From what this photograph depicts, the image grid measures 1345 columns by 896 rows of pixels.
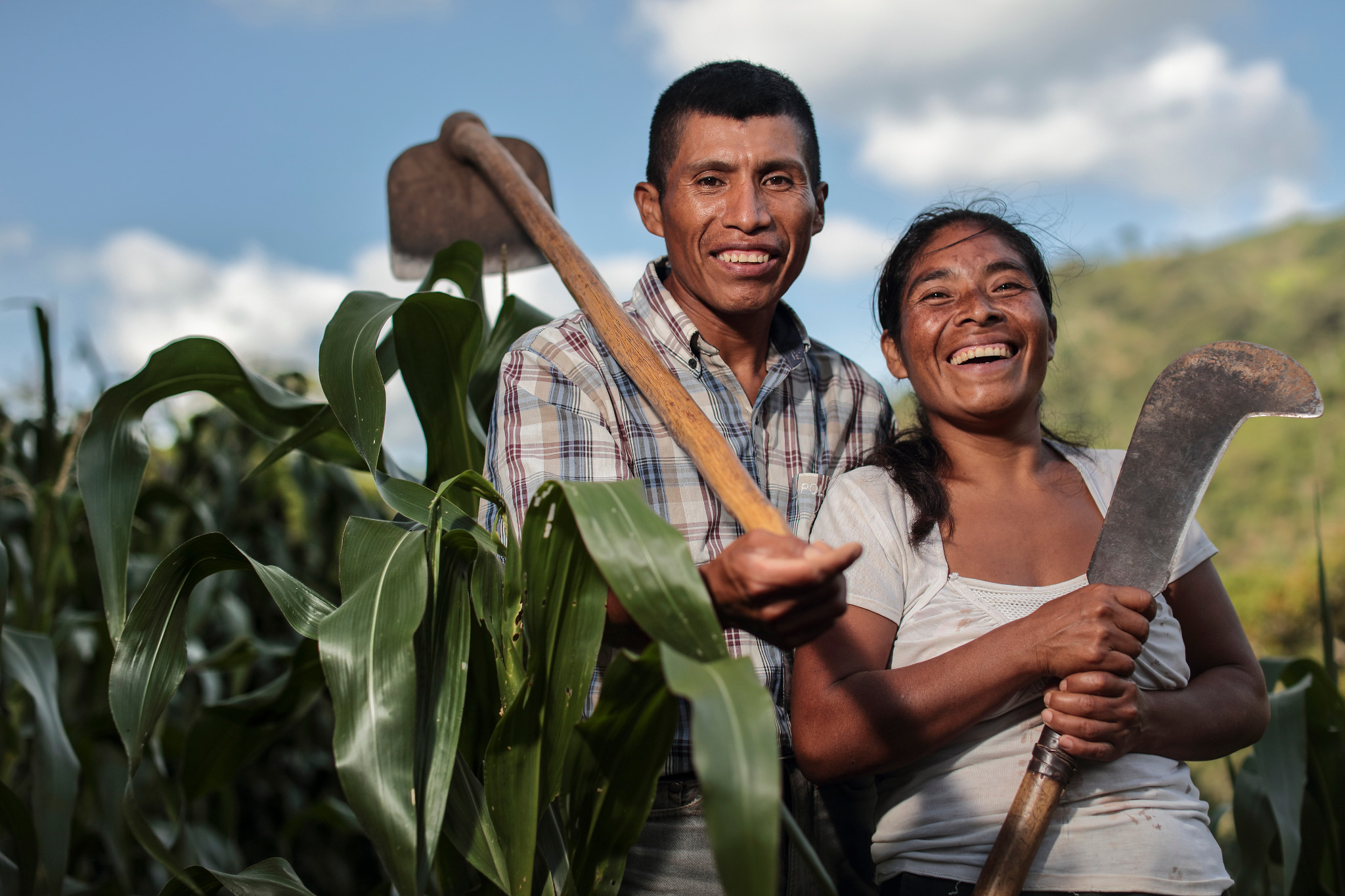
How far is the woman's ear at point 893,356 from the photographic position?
4.47 ft

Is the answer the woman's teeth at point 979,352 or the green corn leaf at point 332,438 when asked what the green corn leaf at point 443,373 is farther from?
the woman's teeth at point 979,352

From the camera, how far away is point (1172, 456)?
105 cm

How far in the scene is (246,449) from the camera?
280 cm

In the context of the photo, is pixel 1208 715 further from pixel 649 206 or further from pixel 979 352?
pixel 649 206

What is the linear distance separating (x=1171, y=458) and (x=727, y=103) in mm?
733

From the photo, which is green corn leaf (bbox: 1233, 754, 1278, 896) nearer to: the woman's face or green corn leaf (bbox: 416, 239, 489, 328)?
the woman's face

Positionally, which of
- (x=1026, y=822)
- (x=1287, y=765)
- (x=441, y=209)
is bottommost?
(x=1287, y=765)

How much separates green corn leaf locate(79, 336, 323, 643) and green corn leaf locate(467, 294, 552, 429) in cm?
29

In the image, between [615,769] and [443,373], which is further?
[443,373]

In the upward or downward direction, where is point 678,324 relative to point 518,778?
upward

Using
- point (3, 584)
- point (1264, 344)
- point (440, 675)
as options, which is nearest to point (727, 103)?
point (440, 675)

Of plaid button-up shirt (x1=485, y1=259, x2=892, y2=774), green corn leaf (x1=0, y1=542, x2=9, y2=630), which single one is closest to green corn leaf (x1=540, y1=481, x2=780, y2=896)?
plaid button-up shirt (x1=485, y1=259, x2=892, y2=774)

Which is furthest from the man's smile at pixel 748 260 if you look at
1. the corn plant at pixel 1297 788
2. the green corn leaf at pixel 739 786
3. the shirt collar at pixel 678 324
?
the corn plant at pixel 1297 788

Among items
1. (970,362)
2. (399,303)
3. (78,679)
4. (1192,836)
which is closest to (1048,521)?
(970,362)
